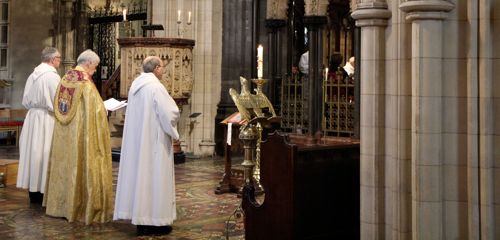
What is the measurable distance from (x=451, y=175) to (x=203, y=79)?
29.4 feet

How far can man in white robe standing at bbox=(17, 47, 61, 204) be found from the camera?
7.38 metres

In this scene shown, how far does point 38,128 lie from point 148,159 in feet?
7.19

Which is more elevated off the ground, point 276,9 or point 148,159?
point 276,9

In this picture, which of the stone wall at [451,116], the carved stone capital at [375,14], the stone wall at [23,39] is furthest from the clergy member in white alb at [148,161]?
the stone wall at [23,39]

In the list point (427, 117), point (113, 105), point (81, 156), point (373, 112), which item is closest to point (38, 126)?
point (113, 105)

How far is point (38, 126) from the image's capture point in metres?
7.50

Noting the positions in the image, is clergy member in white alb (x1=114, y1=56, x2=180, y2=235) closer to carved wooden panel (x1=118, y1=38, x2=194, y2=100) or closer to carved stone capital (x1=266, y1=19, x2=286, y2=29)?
carved wooden panel (x1=118, y1=38, x2=194, y2=100)

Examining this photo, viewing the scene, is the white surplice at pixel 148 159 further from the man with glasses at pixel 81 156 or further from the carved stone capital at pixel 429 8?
the carved stone capital at pixel 429 8

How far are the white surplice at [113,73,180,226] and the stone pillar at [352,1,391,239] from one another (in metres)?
2.15

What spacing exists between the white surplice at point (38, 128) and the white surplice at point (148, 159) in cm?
171

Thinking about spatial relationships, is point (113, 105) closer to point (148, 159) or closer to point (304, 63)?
point (148, 159)

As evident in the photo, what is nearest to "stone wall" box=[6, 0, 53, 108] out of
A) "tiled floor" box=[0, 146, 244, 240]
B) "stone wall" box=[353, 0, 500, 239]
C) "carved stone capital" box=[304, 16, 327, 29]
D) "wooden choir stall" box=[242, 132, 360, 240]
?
"carved stone capital" box=[304, 16, 327, 29]

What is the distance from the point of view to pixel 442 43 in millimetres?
3719

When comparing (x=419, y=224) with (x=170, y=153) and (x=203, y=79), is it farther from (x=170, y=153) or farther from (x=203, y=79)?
(x=203, y=79)
